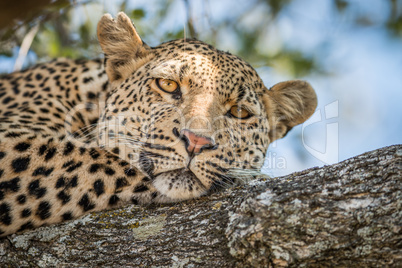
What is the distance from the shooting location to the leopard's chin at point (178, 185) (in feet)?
13.4

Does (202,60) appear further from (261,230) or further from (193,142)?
(261,230)

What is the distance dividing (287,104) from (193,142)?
2.45 m

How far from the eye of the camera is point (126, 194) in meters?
4.20

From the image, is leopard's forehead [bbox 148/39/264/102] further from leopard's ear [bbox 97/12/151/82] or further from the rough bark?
the rough bark

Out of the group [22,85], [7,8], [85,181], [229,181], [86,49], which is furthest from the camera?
[86,49]

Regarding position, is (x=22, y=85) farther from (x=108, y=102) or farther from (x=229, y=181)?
(x=229, y=181)

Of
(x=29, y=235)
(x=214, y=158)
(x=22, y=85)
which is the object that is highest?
(x=22, y=85)

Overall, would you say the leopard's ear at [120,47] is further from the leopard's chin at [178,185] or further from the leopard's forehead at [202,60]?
the leopard's chin at [178,185]

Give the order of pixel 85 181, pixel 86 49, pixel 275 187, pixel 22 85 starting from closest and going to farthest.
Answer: pixel 275 187 → pixel 85 181 → pixel 22 85 → pixel 86 49

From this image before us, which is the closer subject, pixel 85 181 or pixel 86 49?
pixel 85 181

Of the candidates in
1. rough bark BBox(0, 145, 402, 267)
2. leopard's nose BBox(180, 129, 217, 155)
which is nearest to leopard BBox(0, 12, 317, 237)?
leopard's nose BBox(180, 129, 217, 155)

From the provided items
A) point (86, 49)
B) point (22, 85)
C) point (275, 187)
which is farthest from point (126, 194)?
point (86, 49)

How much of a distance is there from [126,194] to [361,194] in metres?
2.15

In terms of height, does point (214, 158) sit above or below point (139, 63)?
below
